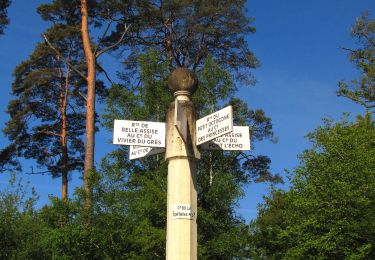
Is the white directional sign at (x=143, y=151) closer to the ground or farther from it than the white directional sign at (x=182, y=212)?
farther from it

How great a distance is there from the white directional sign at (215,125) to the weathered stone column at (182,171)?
95 mm

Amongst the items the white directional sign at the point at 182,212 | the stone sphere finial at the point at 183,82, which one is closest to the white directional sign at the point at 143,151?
the stone sphere finial at the point at 183,82

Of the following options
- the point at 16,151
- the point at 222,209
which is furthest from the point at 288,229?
the point at 16,151

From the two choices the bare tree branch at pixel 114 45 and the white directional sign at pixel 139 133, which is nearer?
the white directional sign at pixel 139 133

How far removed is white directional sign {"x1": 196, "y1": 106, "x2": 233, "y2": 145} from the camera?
229 inches

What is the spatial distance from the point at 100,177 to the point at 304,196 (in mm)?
7820

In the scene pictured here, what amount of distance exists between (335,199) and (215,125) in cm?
1609

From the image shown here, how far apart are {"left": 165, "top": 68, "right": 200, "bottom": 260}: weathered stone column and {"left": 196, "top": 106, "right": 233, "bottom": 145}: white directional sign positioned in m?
0.09

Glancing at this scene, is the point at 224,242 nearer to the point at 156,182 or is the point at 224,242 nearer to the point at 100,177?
the point at 156,182

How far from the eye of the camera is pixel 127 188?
22828 millimetres

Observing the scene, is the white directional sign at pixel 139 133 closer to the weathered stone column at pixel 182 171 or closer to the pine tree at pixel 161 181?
the weathered stone column at pixel 182 171

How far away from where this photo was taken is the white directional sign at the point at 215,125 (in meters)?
5.82

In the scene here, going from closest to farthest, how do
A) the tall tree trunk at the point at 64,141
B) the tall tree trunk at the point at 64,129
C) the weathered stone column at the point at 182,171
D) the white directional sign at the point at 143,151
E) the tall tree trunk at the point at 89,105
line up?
the weathered stone column at the point at 182,171 → the white directional sign at the point at 143,151 → the tall tree trunk at the point at 89,105 → the tall tree trunk at the point at 64,141 → the tall tree trunk at the point at 64,129

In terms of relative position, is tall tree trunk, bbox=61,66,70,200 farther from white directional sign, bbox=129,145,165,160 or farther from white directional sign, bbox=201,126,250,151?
white directional sign, bbox=201,126,250,151
